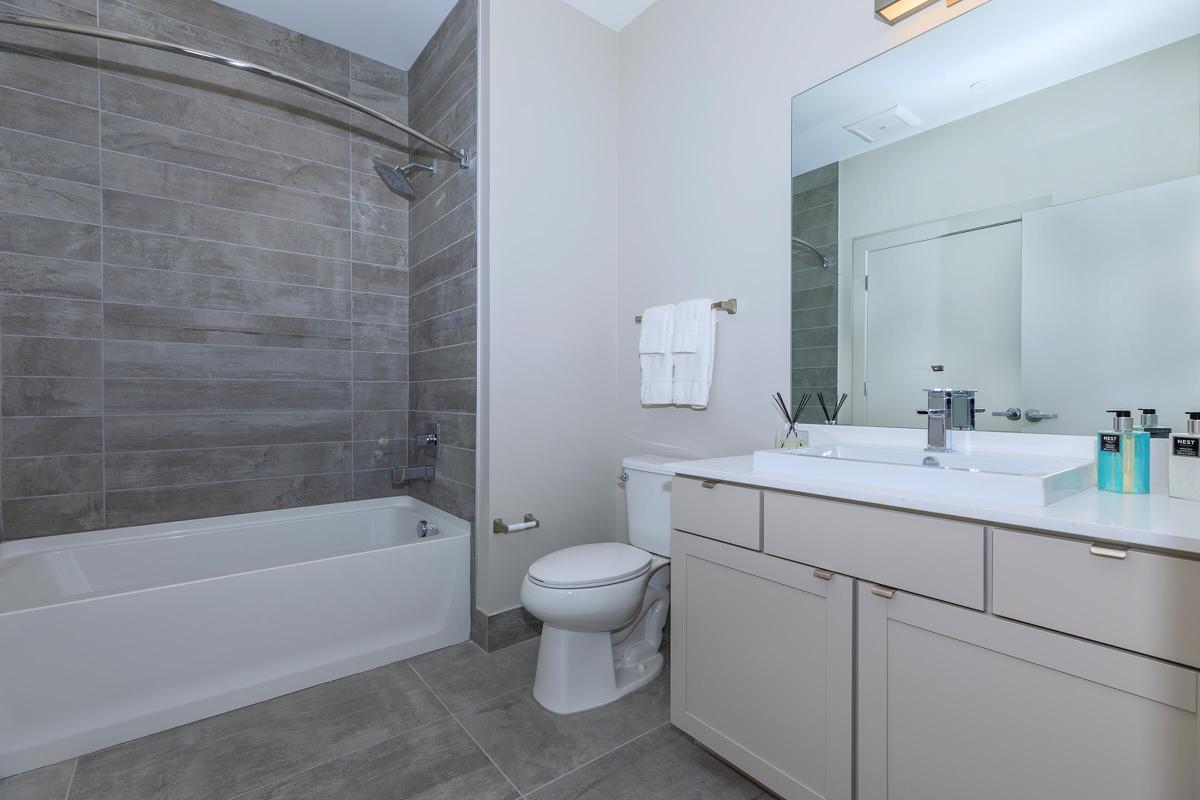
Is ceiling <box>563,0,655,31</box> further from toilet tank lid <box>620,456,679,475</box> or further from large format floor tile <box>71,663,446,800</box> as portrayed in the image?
large format floor tile <box>71,663,446,800</box>

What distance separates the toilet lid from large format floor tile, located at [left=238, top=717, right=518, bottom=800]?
1.66 feet

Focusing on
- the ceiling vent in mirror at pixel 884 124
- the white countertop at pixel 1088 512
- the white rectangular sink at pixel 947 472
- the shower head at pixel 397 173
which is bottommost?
the white countertop at pixel 1088 512

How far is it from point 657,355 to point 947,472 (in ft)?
4.05

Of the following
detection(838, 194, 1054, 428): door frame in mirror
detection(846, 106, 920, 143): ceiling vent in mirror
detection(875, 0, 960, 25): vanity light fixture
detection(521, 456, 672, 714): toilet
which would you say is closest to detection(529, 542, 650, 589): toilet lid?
detection(521, 456, 672, 714): toilet

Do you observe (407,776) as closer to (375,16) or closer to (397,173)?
(397,173)

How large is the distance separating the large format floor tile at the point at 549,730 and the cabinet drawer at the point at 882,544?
0.81 m

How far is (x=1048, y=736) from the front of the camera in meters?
0.87

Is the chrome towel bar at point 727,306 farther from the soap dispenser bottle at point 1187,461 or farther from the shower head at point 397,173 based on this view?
the shower head at point 397,173

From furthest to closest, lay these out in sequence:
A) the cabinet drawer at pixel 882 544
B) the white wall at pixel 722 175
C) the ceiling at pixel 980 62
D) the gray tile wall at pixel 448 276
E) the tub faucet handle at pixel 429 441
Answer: the tub faucet handle at pixel 429 441 < the gray tile wall at pixel 448 276 < the white wall at pixel 722 175 < the ceiling at pixel 980 62 < the cabinet drawer at pixel 882 544

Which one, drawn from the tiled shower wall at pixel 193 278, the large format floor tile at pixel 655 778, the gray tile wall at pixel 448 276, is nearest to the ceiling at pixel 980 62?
the gray tile wall at pixel 448 276

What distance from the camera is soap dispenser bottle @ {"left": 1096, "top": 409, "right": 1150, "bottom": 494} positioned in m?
1.06

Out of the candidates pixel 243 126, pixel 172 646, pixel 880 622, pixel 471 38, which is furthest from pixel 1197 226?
pixel 243 126

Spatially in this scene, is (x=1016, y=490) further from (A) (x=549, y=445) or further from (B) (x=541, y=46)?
(B) (x=541, y=46)

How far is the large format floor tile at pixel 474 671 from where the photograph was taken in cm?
184
